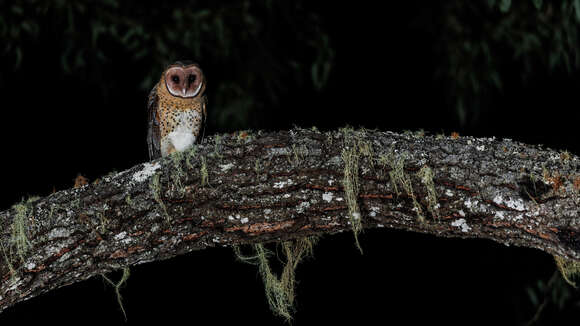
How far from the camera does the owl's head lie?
2877 millimetres

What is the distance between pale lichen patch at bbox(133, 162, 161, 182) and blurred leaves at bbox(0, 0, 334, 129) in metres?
1.86

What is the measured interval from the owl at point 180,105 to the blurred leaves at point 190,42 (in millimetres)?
802

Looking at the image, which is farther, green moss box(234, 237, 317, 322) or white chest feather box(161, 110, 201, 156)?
white chest feather box(161, 110, 201, 156)

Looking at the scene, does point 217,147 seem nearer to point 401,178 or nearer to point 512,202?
point 401,178

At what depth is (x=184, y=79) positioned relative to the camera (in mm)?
2875

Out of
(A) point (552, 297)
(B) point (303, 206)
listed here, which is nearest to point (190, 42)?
(B) point (303, 206)

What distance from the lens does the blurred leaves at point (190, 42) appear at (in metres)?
3.60

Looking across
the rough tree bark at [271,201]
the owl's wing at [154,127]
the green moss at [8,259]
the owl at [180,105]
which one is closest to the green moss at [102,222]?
the rough tree bark at [271,201]

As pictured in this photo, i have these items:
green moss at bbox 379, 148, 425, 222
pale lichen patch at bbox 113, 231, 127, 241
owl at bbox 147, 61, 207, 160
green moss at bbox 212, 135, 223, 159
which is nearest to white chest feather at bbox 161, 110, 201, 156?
owl at bbox 147, 61, 207, 160

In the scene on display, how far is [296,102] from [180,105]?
1553 mm

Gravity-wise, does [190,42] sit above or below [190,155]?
above

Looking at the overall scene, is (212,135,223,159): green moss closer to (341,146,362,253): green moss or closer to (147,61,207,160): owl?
(341,146,362,253): green moss

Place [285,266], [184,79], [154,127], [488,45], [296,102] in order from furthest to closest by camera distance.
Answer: [296,102]
[488,45]
[154,127]
[184,79]
[285,266]

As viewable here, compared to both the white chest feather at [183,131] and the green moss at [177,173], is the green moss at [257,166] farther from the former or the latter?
the white chest feather at [183,131]
